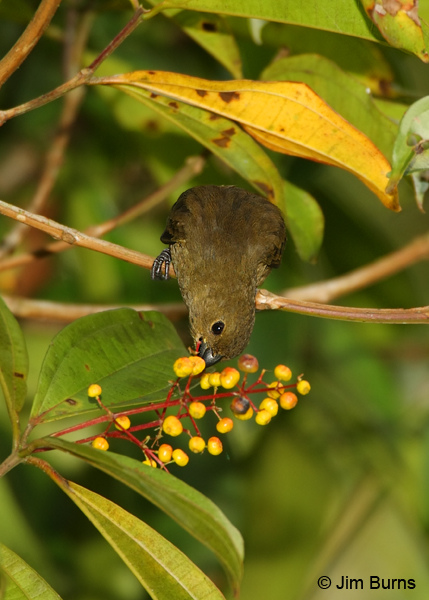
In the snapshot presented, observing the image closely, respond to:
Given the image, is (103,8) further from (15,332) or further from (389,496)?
(389,496)

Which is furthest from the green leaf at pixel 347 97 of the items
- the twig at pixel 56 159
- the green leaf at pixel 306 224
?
the twig at pixel 56 159

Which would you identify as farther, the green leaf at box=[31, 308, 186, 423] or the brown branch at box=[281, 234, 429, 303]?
the brown branch at box=[281, 234, 429, 303]

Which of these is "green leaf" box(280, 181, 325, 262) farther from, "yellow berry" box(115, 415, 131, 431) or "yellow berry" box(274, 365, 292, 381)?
"yellow berry" box(115, 415, 131, 431)

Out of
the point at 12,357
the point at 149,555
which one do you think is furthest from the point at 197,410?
the point at 12,357

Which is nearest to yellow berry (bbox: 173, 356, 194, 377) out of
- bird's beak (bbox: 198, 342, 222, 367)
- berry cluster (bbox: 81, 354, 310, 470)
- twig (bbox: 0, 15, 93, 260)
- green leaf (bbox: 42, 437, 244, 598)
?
berry cluster (bbox: 81, 354, 310, 470)

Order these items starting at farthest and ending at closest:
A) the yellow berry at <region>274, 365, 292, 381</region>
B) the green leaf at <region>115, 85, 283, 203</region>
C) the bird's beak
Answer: the bird's beak → the green leaf at <region>115, 85, 283, 203</region> → the yellow berry at <region>274, 365, 292, 381</region>

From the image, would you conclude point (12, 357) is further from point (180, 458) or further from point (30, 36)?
point (30, 36)

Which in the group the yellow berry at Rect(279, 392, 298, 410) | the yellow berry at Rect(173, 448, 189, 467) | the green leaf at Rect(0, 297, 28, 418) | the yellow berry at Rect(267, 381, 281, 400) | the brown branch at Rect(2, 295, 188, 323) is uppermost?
the brown branch at Rect(2, 295, 188, 323)
